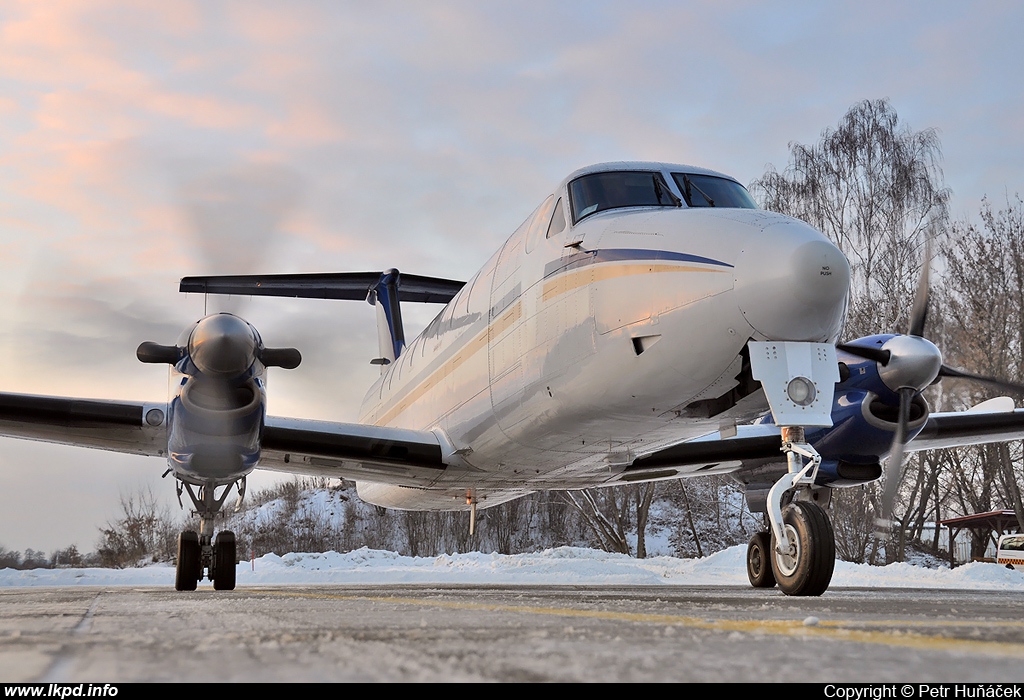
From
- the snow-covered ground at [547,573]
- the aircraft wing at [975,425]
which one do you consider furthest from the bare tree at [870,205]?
the aircraft wing at [975,425]

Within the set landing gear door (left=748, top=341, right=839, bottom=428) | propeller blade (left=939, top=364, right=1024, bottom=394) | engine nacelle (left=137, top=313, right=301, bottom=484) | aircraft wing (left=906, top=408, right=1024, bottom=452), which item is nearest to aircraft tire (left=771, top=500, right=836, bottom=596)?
landing gear door (left=748, top=341, right=839, bottom=428)

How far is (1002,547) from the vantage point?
23.5 m

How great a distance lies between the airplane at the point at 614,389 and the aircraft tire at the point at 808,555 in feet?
0.05

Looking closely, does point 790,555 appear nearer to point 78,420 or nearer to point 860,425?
point 860,425

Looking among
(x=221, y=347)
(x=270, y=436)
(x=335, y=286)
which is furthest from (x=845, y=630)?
(x=335, y=286)

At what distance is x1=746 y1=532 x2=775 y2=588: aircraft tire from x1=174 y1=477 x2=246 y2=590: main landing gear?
633 centimetres

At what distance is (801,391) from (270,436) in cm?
690

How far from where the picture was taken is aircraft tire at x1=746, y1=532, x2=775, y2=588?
7.62 metres

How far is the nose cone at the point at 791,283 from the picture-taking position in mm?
6008

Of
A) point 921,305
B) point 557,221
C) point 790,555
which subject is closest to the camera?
point 790,555

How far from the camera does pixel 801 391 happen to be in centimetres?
640

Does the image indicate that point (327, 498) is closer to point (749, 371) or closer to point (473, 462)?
point (473, 462)

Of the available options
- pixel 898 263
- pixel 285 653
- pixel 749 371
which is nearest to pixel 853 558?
pixel 898 263

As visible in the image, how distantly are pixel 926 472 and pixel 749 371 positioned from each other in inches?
998
